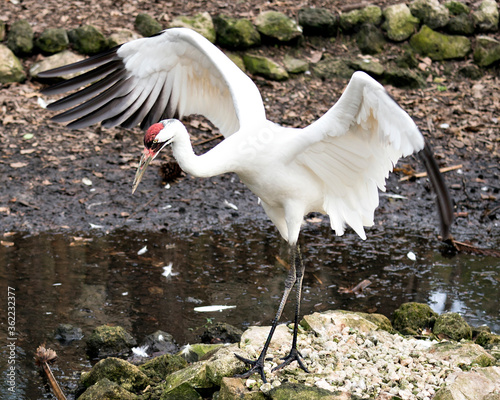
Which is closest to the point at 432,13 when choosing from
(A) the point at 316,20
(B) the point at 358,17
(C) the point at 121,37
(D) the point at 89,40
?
(B) the point at 358,17

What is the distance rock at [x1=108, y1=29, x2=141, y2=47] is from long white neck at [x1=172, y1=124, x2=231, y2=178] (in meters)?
4.96

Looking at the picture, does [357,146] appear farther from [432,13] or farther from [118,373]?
[432,13]

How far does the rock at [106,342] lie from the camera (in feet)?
15.3

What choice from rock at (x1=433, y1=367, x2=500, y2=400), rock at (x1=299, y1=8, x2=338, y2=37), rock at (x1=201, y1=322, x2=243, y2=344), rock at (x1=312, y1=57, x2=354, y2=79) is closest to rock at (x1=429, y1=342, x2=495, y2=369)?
rock at (x1=433, y1=367, x2=500, y2=400)

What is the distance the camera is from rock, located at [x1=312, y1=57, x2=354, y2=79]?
912cm

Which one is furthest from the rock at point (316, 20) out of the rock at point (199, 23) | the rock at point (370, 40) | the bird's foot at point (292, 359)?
the bird's foot at point (292, 359)

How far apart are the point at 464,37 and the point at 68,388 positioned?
7.52 meters

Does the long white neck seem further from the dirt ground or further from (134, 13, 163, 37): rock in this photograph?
(134, 13, 163, 37): rock

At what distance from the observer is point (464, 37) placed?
9523mm

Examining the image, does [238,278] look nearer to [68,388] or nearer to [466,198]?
[68,388]

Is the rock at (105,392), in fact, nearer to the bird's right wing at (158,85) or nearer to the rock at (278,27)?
the bird's right wing at (158,85)

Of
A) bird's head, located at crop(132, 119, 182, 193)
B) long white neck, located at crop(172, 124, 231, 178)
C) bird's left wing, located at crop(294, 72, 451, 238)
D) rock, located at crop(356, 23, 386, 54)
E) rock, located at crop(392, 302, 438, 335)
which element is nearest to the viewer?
bird's left wing, located at crop(294, 72, 451, 238)

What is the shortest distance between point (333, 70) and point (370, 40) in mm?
758

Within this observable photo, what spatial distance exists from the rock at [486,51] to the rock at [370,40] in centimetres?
129
